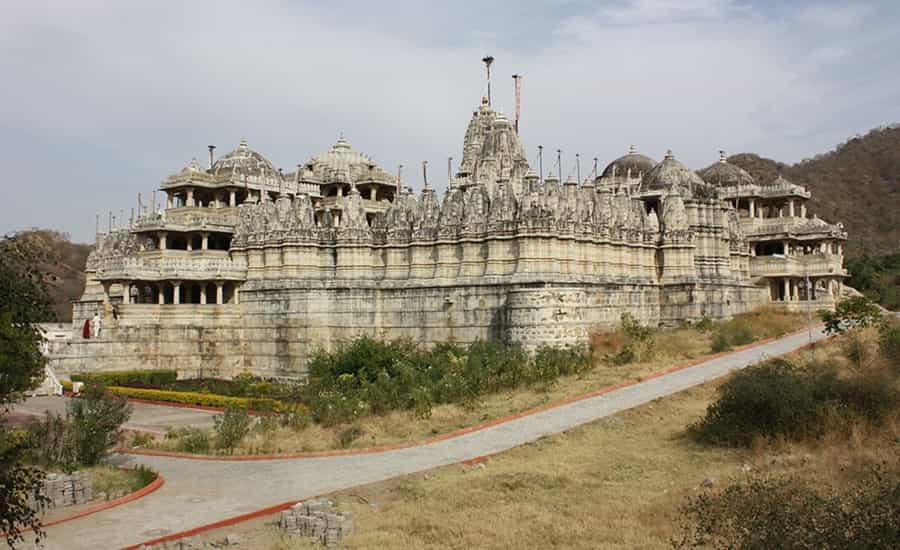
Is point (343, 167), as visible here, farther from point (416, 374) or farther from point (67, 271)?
point (67, 271)

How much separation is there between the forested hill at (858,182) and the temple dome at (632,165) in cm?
3379

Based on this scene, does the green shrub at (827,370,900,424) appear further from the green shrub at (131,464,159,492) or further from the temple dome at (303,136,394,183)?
the temple dome at (303,136,394,183)

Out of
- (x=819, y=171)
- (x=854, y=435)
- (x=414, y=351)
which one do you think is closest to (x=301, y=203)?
(x=414, y=351)

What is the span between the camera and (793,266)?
48781 mm

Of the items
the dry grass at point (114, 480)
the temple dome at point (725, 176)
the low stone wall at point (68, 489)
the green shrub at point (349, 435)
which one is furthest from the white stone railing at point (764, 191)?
the low stone wall at point (68, 489)

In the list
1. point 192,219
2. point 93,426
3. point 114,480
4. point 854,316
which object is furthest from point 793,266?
point 114,480

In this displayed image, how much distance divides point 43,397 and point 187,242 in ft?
39.2

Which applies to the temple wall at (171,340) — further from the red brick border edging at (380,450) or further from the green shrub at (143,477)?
the green shrub at (143,477)

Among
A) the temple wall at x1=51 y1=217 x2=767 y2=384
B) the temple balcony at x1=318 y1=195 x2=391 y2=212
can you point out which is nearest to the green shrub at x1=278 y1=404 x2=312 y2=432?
the temple wall at x1=51 y1=217 x2=767 y2=384

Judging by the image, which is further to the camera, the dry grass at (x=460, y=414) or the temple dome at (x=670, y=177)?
the temple dome at (x=670, y=177)

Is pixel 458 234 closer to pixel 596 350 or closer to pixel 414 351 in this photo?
pixel 414 351

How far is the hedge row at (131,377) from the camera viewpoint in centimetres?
3516

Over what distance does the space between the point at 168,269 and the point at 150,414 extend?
37.0 ft

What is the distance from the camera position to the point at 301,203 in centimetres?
3828
